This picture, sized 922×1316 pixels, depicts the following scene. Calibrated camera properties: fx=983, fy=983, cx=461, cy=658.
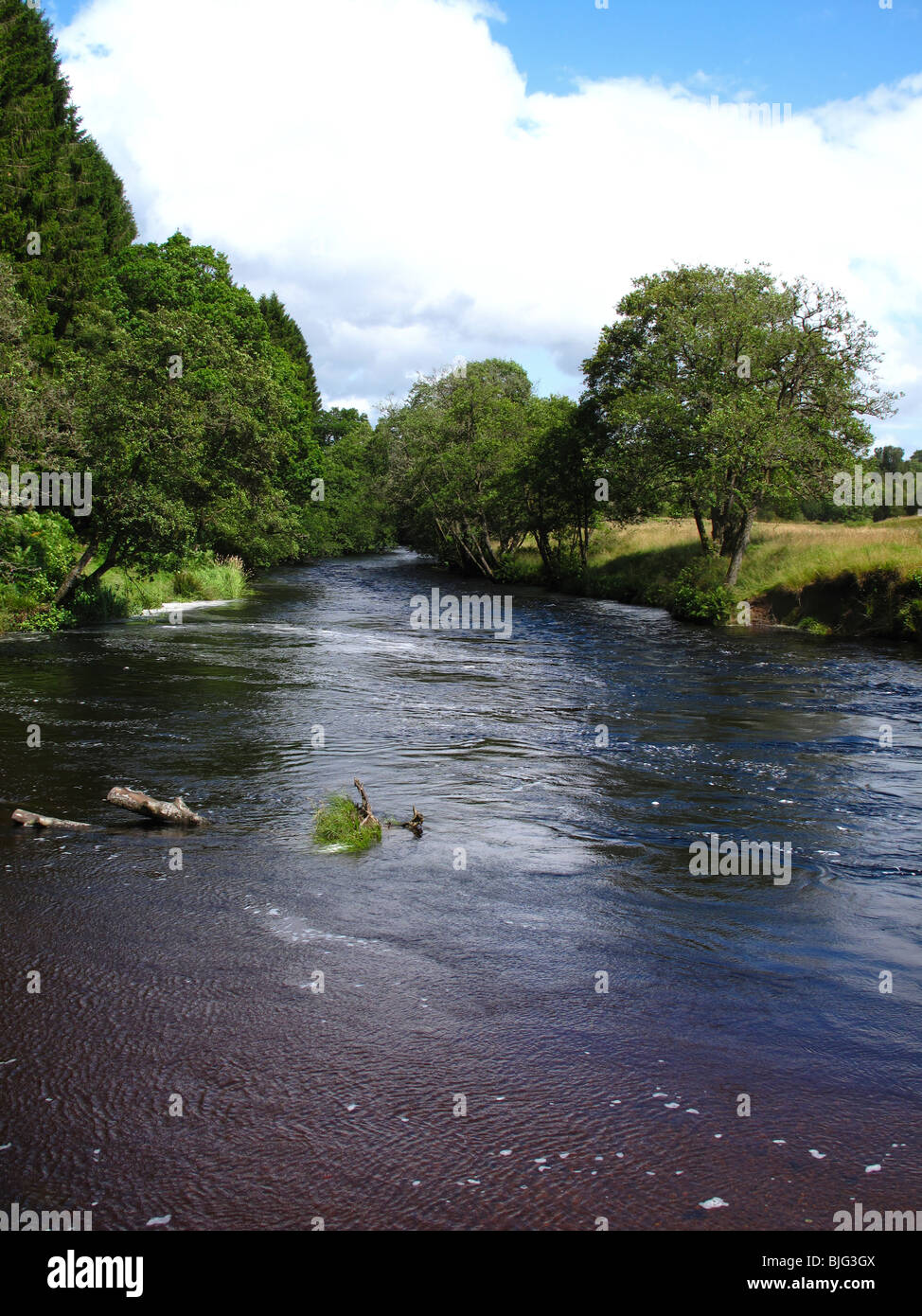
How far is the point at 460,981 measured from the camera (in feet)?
23.9

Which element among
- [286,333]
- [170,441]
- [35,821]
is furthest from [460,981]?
[286,333]

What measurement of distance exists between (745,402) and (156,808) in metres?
28.9

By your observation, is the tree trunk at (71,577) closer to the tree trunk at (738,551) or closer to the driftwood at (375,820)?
the driftwood at (375,820)

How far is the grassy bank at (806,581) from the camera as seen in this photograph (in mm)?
30766

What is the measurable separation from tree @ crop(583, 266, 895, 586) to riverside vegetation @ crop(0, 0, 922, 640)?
0.32 feet

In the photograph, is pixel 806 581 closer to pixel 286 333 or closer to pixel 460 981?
pixel 460 981

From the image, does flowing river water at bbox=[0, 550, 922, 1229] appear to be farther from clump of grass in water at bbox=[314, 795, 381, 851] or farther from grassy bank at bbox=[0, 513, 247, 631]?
grassy bank at bbox=[0, 513, 247, 631]

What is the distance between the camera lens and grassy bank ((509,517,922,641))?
101ft

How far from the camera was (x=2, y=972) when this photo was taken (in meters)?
7.03

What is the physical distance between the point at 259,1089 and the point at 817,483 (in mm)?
33263

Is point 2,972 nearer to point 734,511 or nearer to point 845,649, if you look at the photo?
point 845,649

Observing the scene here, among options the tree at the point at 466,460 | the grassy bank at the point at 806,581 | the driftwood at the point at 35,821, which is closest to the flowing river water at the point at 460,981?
the driftwood at the point at 35,821

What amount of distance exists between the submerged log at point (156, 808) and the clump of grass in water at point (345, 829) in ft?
4.69
